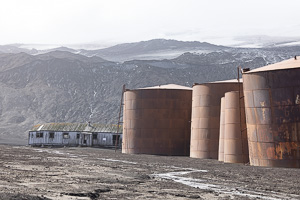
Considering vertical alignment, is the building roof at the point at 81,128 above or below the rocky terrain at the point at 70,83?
below

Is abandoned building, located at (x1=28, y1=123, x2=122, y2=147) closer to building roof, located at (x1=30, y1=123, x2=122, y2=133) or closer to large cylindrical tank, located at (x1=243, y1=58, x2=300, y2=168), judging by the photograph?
building roof, located at (x1=30, y1=123, x2=122, y2=133)

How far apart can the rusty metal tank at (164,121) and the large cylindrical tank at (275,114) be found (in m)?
14.2

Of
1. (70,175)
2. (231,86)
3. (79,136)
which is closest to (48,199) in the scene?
(70,175)

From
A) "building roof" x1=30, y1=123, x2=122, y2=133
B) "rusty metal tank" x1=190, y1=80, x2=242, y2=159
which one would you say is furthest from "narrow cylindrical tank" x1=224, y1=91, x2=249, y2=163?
"building roof" x1=30, y1=123, x2=122, y2=133

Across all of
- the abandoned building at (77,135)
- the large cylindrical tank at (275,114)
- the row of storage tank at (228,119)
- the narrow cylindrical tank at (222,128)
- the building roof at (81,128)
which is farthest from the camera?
the building roof at (81,128)

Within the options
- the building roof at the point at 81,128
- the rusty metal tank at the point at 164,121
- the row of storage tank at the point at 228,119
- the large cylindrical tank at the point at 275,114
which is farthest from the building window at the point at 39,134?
the large cylindrical tank at the point at 275,114

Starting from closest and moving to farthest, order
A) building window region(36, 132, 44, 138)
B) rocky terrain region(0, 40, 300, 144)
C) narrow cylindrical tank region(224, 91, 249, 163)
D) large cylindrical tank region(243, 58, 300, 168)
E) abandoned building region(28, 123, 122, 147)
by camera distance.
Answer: large cylindrical tank region(243, 58, 300, 168) → narrow cylindrical tank region(224, 91, 249, 163) → abandoned building region(28, 123, 122, 147) → building window region(36, 132, 44, 138) → rocky terrain region(0, 40, 300, 144)

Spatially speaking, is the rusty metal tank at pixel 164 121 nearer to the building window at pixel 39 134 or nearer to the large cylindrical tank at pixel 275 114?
the large cylindrical tank at pixel 275 114

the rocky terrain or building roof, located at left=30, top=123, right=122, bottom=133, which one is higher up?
the rocky terrain

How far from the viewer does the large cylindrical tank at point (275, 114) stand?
70.9 feet

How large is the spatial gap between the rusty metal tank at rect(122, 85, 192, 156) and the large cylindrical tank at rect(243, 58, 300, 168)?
14.2 m

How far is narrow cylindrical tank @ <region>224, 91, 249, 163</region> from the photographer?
26219mm

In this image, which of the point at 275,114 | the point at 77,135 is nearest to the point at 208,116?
the point at 275,114

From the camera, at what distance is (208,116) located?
3194 cm
